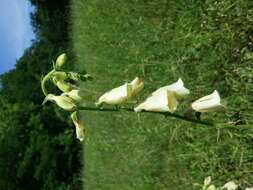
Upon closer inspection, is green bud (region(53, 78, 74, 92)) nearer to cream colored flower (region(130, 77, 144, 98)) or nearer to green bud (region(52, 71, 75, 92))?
green bud (region(52, 71, 75, 92))

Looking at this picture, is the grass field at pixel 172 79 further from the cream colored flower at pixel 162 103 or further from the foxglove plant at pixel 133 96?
the cream colored flower at pixel 162 103

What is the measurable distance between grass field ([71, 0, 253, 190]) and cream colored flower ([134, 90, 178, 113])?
0.17 m

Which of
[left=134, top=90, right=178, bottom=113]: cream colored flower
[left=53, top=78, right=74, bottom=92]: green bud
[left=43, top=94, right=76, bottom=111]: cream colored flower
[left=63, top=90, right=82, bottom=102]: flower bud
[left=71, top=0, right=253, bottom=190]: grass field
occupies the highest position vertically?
[left=71, top=0, right=253, bottom=190]: grass field

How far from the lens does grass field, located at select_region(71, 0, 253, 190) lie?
82.6 inches

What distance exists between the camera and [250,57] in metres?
2.05

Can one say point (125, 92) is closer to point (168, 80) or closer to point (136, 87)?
point (136, 87)

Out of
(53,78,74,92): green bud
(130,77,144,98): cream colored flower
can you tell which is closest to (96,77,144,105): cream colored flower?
(130,77,144,98): cream colored flower

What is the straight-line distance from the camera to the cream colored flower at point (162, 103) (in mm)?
896

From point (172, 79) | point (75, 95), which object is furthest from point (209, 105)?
point (172, 79)

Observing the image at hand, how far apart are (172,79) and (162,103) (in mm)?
1727

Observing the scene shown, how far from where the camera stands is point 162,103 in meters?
0.89

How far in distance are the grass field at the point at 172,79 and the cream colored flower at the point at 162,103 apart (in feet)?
0.56

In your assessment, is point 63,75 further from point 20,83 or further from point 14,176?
point 20,83


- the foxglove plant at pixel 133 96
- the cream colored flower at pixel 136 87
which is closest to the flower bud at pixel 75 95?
the foxglove plant at pixel 133 96
